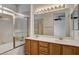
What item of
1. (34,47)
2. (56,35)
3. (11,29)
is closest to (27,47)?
(34,47)

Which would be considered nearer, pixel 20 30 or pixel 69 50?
pixel 69 50

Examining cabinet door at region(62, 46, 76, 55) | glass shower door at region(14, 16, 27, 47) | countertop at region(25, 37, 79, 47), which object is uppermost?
glass shower door at region(14, 16, 27, 47)

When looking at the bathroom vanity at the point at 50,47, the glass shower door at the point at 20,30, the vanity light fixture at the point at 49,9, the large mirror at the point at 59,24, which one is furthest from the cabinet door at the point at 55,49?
the vanity light fixture at the point at 49,9

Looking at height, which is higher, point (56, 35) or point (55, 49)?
point (56, 35)

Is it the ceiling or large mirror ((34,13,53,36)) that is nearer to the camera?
the ceiling

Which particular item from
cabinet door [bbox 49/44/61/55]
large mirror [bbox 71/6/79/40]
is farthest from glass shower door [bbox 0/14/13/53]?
large mirror [bbox 71/6/79/40]


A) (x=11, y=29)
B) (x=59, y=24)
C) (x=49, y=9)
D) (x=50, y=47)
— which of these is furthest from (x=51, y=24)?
(x=11, y=29)

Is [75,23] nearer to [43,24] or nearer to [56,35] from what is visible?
[56,35]

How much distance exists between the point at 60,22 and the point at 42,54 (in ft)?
1.67

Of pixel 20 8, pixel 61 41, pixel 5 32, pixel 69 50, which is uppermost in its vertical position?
pixel 20 8

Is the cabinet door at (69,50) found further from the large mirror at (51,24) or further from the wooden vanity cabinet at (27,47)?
the wooden vanity cabinet at (27,47)

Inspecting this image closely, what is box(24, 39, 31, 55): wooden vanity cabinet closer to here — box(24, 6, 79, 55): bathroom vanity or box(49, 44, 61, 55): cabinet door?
box(24, 6, 79, 55): bathroom vanity

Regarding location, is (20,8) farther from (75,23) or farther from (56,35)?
(75,23)
